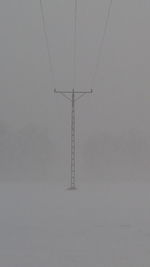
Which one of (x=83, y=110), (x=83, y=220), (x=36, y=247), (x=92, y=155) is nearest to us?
(x=36, y=247)

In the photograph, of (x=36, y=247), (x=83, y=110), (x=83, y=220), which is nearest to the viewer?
(x=36, y=247)

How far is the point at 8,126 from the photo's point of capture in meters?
90.0

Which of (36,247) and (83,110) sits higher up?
(83,110)

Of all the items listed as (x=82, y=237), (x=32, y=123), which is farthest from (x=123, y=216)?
(x=32, y=123)

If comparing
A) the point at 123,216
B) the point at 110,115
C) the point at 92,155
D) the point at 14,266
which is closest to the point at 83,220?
the point at 123,216

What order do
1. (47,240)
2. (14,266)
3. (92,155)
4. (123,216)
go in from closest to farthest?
(14,266) → (47,240) → (123,216) → (92,155)

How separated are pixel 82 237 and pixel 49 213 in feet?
17.5

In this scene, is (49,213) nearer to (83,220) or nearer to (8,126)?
(83,220)

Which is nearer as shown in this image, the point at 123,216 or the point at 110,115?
the point at 123,216

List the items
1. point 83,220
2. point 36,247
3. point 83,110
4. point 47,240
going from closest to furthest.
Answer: point 36,247, point 47,240, point 83,220, point 83,110

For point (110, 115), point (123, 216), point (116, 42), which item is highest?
point (116, 42)

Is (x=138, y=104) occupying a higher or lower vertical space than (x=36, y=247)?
higher

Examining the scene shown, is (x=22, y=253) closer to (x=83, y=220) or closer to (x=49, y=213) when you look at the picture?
(x=83, y=220)

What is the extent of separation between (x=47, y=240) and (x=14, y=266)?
3130 mm
